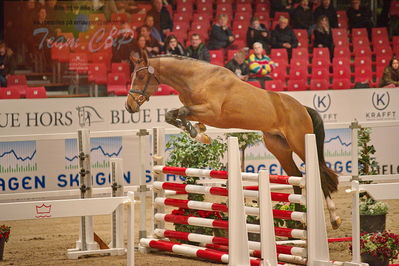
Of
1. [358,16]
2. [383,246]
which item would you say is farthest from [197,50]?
[383,246]

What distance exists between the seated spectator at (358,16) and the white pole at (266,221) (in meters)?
8.95

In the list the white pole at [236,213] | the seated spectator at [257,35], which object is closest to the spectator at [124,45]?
the seated spectator at [257,35]

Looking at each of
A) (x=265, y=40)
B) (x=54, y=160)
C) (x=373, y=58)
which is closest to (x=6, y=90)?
(x=54, y=160)

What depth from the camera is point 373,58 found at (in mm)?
13719

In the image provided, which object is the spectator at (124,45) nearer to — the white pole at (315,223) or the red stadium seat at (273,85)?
the red stadium seat at (273,85)

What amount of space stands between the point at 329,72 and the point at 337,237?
544 cm

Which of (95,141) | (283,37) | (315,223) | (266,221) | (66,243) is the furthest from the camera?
(283,37)

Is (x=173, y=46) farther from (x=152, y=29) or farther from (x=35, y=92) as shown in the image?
(x=35, y=92)

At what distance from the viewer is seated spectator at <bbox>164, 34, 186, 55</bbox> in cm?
1212

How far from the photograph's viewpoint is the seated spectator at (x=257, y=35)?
12.8 metres

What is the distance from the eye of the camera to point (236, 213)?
5340mm

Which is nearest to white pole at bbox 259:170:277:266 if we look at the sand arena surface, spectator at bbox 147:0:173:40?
the sand arena surface

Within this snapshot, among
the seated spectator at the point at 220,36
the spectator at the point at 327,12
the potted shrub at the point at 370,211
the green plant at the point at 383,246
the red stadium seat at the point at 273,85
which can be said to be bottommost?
the green plant at the point at 383,246

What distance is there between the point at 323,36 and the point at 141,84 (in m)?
6.36
